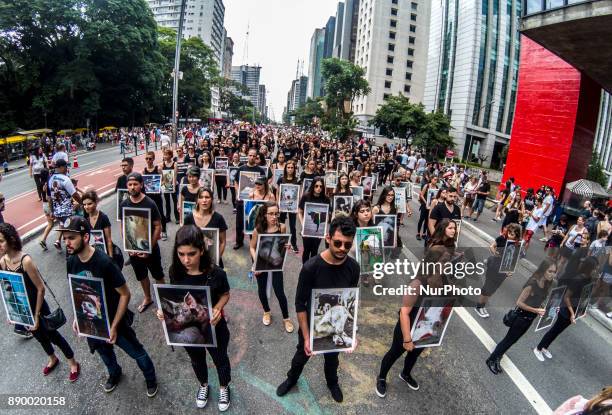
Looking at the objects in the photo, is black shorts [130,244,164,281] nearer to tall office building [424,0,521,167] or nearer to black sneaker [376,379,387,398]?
black sneaker [376,379,387,398]

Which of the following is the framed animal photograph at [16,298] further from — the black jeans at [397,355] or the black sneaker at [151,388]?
the black jeans at [397,355]

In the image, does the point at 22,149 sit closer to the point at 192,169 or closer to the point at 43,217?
the point at 43,217

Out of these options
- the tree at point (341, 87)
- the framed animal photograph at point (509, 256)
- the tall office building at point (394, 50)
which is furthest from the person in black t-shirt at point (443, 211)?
the tall office building at point (394, 50)

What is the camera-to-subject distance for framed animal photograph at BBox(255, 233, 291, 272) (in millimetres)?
4281

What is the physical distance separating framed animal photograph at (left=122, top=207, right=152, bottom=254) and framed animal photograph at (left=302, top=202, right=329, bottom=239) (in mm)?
2478

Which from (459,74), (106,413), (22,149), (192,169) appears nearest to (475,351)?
(106,413)

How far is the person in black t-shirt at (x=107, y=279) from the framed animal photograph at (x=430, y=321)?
279 cm

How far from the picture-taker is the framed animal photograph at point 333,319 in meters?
2.94

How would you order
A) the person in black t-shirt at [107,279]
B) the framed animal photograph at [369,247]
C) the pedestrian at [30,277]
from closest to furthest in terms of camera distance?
the person in black t-shirt at [107,279], the pedestrian at [30,277], the framed animal photograph at [369,247]

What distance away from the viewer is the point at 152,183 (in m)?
7.17

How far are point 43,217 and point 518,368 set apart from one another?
11989 millimetres

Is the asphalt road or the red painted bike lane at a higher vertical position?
the red painted bike lane

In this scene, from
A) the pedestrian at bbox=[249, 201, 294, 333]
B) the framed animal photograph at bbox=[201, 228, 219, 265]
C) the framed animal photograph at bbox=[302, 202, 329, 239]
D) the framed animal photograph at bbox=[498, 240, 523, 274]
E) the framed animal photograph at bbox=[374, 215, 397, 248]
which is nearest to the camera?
the pedestrian at bbox=[249, 201, 294, 333]

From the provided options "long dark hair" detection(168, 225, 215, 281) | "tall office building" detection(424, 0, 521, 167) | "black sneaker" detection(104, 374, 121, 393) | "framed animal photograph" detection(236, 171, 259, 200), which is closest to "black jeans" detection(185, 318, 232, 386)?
"long dark hair" detection(168, 225, 215, 281)
